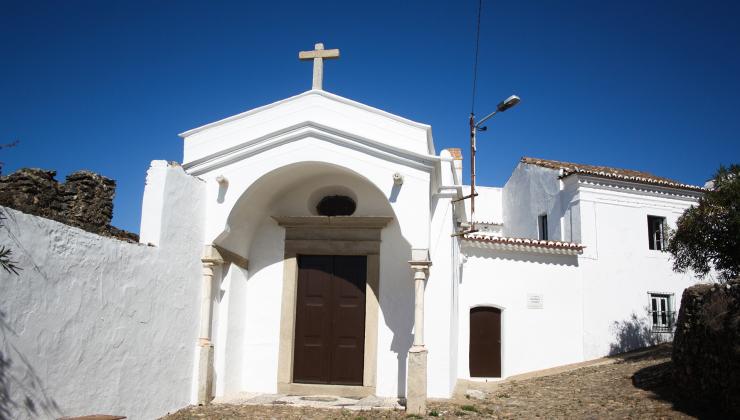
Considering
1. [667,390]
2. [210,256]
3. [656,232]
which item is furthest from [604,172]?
[210,256]

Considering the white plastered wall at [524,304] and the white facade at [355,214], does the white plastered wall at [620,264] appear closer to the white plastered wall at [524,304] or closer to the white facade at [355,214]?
the white plastered wall at [524,304]

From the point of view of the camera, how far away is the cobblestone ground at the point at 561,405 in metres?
7.88

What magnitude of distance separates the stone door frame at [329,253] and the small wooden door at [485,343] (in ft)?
14.5

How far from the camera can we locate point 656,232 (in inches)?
642

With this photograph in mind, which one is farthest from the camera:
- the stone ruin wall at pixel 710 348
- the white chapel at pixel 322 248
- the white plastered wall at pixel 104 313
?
the white chapel at pixel 322 248

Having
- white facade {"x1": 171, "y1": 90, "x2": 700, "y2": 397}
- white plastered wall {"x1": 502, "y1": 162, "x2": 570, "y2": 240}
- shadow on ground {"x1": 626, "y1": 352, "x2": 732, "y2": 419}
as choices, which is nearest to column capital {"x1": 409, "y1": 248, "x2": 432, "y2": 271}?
white facade {"x1": 171, "y1": 90, "x2": 700, "y2": 397}

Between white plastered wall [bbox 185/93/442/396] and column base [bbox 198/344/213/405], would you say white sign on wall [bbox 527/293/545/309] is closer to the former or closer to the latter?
white plastered wall [bbox 185/93/442/396]

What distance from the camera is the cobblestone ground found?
7.88 metres

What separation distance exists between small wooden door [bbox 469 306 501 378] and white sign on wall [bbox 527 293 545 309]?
0.86m

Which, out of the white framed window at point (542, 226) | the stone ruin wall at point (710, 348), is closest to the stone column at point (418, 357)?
the stone ruin wall at point (710, 348)

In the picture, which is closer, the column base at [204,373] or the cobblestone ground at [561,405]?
the cobblestone ground at [561,405]

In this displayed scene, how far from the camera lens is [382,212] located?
404 inches

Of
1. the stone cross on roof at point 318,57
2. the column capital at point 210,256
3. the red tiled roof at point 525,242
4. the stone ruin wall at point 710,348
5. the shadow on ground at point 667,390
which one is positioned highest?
the stone cross on roof at point 318,57

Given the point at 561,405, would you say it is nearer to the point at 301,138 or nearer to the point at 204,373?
the point at 204,373
